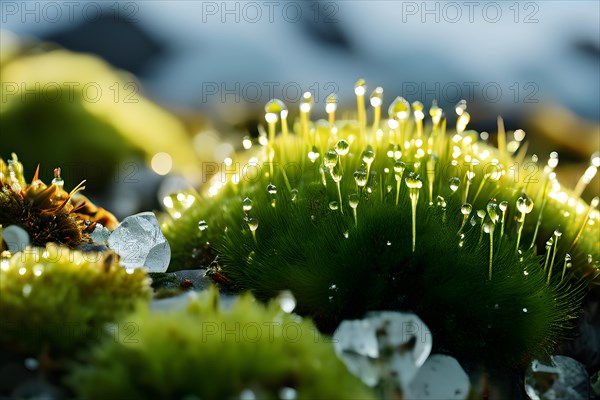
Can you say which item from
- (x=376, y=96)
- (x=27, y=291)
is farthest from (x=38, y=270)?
(x=376, y=96)

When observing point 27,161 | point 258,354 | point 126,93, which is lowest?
point 27,161

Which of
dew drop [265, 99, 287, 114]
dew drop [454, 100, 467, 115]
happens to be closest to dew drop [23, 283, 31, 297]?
dew drop [265, 99, 287, 114]

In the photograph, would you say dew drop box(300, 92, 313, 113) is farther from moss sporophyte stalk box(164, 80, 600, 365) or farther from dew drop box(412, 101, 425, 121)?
dew drop box(412, 101, 425, 121)

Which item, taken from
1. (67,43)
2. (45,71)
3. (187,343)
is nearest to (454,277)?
(187,343)

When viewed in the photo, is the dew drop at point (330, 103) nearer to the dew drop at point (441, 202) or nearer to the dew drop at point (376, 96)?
the dew drop at point (376, 96)

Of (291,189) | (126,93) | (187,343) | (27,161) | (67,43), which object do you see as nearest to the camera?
(187,343)

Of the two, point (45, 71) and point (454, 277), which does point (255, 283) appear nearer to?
point (454, 277)

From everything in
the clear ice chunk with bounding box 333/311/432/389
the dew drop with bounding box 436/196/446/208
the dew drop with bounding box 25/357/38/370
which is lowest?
the clear ice chunk with bounding box 333/311/432/389
